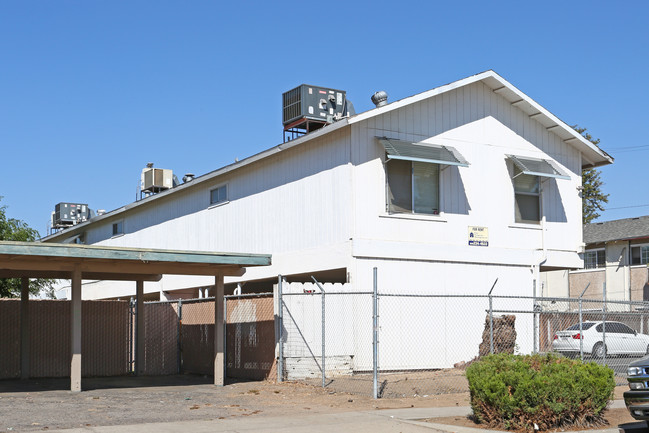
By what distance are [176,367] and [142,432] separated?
11342 mm

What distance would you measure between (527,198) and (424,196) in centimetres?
378

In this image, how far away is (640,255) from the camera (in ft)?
117

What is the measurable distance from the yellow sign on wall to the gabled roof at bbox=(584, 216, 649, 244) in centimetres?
1630

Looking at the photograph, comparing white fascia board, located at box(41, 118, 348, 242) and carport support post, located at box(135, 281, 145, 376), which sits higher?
white fascia board, located at box(41, 118, 348, 242)

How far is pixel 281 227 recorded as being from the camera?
71.7 ft

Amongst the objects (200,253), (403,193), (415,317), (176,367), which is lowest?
(176,367)

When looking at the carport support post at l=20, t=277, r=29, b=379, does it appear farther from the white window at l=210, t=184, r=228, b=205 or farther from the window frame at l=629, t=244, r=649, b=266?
the window frame at l=629, t=244, r=649, b=266

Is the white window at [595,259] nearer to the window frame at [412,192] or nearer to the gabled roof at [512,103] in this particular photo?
the gabled roof at [512,103]

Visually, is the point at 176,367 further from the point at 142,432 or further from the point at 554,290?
the point at 554,290

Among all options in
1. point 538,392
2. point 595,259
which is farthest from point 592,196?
point 538,392

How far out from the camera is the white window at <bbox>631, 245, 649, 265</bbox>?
3544 centimetres

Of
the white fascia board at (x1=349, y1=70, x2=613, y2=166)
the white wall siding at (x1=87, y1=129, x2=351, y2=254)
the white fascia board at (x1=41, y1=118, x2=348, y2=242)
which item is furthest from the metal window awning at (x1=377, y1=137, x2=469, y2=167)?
the white fascia board at (x1=41, y1=118, x2=348, y2=242)

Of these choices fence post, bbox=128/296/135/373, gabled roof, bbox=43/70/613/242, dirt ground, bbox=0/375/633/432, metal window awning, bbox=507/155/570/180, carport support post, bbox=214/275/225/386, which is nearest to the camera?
dirt ground, bbox=0/375/633/432

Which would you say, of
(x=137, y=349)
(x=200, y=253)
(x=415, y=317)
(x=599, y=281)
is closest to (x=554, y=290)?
(x=599, y=281)
